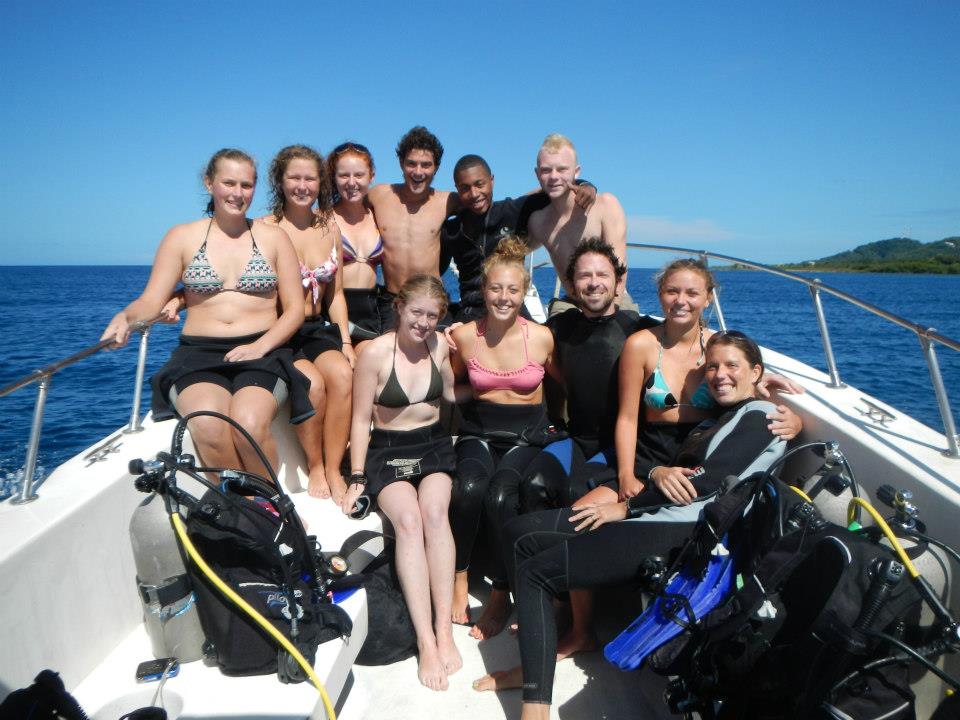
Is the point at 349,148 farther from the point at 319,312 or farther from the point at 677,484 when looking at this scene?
the point at 677,484

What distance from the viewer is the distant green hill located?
95.0m

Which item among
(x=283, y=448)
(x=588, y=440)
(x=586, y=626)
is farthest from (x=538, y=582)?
(x=283, y=448)

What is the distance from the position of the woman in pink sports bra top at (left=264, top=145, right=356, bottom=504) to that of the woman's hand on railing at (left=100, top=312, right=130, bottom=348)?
82 centimetres

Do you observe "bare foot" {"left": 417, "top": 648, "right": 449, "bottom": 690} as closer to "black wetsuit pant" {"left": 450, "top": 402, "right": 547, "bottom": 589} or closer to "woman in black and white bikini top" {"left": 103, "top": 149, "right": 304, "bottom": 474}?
"black wetsuit pant" {"left": 450, "top": 402, "right": 547, "bottom": 589}

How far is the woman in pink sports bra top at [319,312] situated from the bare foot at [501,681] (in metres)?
1.14

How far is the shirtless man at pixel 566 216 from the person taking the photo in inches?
148

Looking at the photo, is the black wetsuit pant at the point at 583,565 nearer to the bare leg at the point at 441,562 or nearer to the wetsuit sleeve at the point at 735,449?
the wetsuit sleeve at the point at 735,449

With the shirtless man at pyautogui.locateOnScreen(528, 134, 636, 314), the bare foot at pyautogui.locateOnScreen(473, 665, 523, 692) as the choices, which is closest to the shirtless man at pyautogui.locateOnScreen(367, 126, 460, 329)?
the shirtless man at pyautogui.locateOnScreen(528, 134, 636, 314)

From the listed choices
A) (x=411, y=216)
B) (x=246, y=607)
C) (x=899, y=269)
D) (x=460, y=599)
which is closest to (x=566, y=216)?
(x=411, y=216)

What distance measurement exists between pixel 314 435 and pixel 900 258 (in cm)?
12915

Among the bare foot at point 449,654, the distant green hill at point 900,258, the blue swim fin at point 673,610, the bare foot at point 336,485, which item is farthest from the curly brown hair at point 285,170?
the distant green hill at point 900,258

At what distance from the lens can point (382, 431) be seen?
304cm

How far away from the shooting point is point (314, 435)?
128 inches

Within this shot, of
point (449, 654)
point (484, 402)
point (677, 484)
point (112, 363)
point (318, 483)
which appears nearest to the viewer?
point (677, 484)
